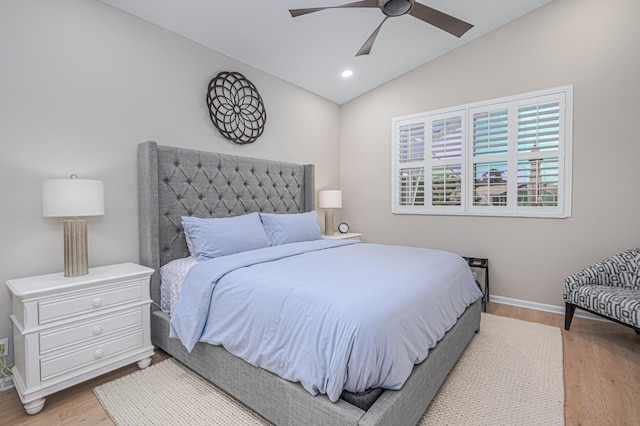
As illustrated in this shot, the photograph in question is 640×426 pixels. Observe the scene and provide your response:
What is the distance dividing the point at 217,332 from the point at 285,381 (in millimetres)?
551

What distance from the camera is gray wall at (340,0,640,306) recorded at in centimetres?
290

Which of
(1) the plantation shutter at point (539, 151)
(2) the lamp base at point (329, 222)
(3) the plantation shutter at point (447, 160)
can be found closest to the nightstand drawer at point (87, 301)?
(2) the lamp base at point (329, 222)

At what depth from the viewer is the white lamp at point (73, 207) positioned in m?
1.91

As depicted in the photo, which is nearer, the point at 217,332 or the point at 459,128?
the point at 217,332

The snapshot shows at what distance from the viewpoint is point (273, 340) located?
154 cm

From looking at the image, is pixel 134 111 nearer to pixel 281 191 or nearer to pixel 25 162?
pixel 25 162

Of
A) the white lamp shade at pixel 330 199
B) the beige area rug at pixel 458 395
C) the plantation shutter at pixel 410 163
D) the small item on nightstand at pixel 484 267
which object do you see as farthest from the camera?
the white lamp shade at pixel 330 199

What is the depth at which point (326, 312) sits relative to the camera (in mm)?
1389

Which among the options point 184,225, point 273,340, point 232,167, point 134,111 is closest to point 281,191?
point 232,167

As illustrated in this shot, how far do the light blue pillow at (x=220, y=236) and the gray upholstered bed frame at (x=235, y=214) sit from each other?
263 millimetres

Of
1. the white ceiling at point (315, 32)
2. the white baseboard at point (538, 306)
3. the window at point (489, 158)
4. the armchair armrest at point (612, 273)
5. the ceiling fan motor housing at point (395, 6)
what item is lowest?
the white baseboard at point (538, 306)

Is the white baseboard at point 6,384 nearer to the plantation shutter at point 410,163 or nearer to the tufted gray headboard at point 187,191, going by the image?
the tufted gray headboard at point 187,191

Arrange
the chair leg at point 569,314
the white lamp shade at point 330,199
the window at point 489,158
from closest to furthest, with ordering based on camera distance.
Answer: the chair leg at point 569,314 → the window at point 489,158 → the white lamp shade at point 330,199

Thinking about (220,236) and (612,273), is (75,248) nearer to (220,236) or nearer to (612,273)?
(220,236)
